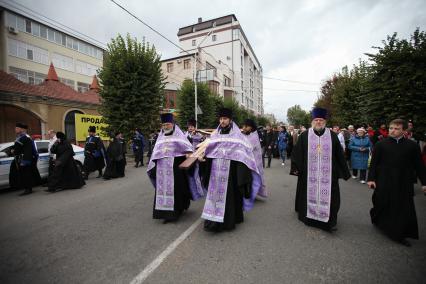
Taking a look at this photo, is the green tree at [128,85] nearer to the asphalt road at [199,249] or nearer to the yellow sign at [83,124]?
the yellow sign at [83,124]

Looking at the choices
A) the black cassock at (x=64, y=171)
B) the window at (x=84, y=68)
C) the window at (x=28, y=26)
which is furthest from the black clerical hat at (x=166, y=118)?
the window at (x=84, y=68)

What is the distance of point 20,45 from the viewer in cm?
2789

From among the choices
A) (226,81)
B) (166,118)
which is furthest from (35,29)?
(166,118)

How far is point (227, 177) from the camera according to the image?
4102 millimetres

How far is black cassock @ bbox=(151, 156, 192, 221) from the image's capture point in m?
4.46

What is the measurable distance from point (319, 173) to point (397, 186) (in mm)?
1120

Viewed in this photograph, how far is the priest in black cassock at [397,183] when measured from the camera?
3.51 meters

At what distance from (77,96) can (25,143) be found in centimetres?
1498

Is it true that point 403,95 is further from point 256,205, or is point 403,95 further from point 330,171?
point 256,205

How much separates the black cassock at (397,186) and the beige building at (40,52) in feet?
84.8

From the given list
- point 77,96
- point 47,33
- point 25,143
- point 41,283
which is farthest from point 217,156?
point 47,33

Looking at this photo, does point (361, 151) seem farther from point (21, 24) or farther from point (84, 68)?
point (84, 68)

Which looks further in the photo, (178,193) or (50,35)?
(50,35)

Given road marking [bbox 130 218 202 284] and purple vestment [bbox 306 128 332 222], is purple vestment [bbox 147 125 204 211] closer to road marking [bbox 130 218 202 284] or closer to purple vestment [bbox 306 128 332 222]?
road marking [bbox 130 218 202 284]
